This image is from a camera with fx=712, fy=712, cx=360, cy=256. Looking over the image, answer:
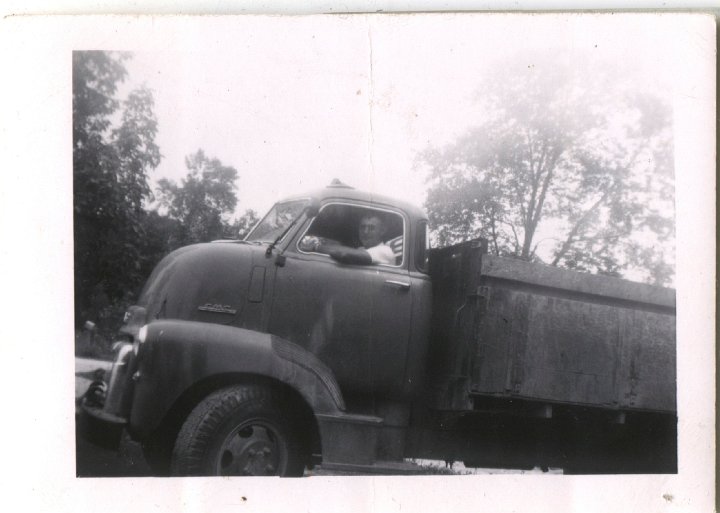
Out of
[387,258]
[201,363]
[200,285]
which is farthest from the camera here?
[387,258]

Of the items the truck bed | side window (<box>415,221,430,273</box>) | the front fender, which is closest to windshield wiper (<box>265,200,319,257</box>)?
the front fender

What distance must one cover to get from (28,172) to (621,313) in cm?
275

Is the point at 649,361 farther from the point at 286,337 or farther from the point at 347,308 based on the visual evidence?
the point at 286,337

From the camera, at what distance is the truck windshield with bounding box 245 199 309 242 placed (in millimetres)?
3164

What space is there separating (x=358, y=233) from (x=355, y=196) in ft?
0.59

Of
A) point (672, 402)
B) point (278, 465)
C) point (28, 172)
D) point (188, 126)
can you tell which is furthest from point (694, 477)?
point (28, 172)

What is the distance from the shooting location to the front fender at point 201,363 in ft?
9.61

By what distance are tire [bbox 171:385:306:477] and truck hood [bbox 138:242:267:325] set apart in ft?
1.15

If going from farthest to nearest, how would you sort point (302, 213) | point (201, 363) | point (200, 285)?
point (302, 213)
point (200, 285)
point (201, 363)

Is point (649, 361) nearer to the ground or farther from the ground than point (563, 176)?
nearer to the ground

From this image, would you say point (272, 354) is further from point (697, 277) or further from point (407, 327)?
point (697, 277)

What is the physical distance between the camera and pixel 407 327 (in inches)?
128

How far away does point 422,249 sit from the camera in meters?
3.33

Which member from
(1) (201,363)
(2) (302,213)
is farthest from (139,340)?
(2) (302,213)
